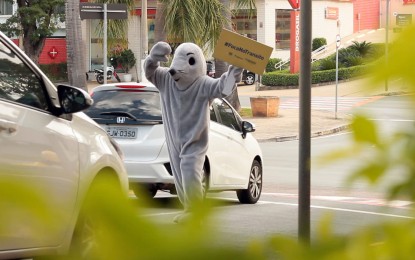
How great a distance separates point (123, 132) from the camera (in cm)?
1193

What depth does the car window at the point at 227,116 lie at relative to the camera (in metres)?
13.0

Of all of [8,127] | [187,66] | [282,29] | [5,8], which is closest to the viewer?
[8,127]

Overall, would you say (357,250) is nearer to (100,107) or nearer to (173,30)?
(100,107)

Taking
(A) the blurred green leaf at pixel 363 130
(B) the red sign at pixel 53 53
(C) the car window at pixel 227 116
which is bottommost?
(C) the car window at pixel 227 116

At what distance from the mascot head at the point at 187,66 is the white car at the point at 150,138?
2408 millimetres

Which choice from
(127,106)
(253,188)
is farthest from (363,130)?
(253,188)

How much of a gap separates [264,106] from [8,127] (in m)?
26.1

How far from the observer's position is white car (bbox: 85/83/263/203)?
11633 millimetres

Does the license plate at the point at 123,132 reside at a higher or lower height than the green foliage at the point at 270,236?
lower

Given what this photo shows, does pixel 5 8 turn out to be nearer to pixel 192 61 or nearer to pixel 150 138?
pixel 150 138

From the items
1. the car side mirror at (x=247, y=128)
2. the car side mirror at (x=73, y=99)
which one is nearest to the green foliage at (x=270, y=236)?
the car side mirror at (x=73, y=99)

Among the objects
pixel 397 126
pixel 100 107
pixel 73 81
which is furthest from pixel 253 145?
pixel 397 126

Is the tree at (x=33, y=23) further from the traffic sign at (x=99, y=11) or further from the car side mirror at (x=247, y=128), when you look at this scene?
the car side mirror at (x=247, y=128)

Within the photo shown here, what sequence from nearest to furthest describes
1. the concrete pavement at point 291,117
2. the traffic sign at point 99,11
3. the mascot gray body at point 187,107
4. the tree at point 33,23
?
the mascot gray body at point 187,107, the traffic sign at point 99,11, the concrete pavement at point 291,117, the tree at point 33,23
